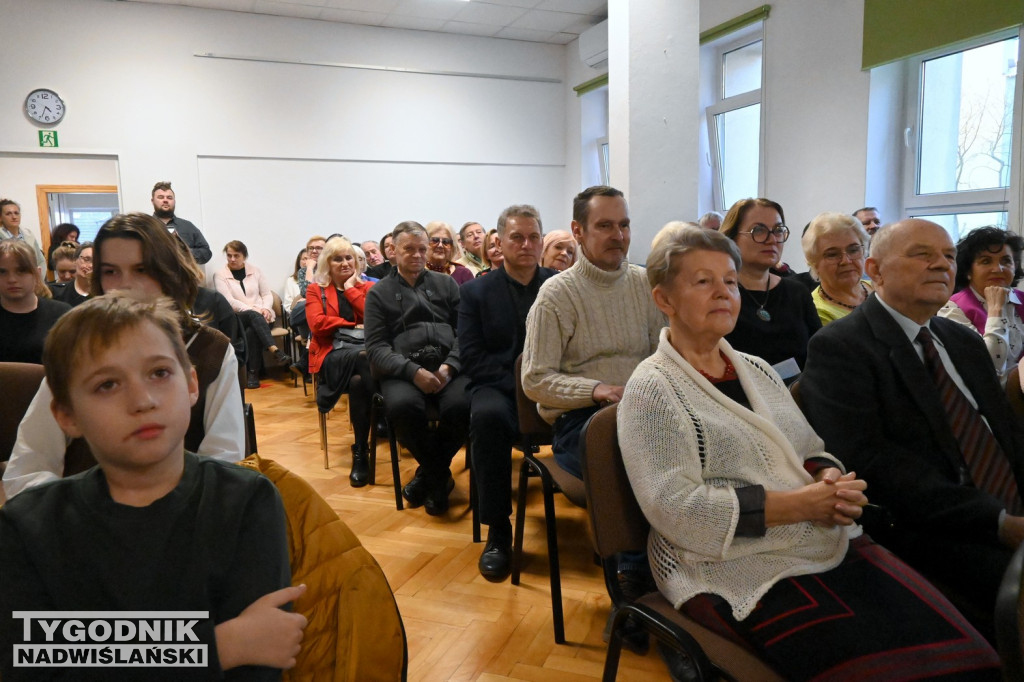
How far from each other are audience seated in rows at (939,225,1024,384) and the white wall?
20.3 ft

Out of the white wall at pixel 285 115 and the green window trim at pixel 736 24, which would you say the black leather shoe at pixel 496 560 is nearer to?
the green window trim at pixel 736 24

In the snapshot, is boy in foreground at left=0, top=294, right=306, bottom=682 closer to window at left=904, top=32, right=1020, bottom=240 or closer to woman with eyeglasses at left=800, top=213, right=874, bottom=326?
woman with eyeglasses at left=800, top=213, right=874, bottom=326

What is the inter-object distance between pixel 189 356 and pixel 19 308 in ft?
5.44

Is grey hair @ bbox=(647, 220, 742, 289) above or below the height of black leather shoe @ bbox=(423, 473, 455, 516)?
above

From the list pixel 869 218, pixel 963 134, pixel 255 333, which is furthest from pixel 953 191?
pixel 255 333

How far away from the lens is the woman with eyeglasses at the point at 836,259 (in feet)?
8.64

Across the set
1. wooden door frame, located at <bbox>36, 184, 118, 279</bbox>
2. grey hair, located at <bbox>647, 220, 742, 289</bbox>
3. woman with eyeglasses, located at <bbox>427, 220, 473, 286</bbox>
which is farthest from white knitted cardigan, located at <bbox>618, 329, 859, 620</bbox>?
wooden door frame, located at <bbox>36, 184, 118, 279</bbox>

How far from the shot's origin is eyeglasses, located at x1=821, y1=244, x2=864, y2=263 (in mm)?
2633

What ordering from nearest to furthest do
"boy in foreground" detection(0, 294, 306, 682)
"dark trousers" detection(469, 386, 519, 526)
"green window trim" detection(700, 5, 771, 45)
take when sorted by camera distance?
A: "boy in foreground" detection(0, 294, 306, 682) → "dark trousers" detection(469, 386, 519, 526) → "green window trim" detection(700, 5, 771, 45)

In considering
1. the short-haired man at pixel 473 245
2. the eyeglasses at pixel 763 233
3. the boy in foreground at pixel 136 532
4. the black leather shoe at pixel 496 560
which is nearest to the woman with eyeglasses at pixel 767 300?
the eyeglasses at pixel 763 233

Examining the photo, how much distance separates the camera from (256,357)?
660 centimetres

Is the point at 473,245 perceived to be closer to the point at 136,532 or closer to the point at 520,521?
the point at 520,521

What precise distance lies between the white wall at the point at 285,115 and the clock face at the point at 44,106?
7 centimetres

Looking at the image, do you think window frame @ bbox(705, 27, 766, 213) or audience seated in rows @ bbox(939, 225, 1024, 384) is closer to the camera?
audience seated in rows @ bbox(939, 225, 1024, 384)
